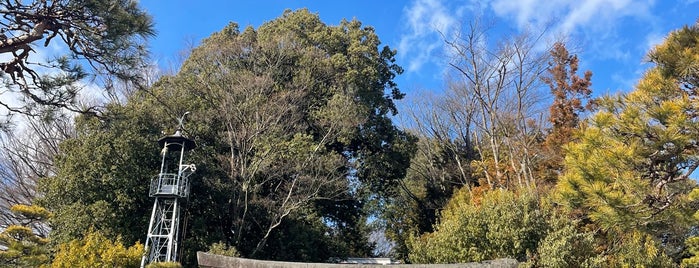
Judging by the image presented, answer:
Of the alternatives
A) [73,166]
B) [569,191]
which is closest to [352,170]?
[73,166]

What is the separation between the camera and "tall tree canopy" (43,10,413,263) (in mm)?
10836

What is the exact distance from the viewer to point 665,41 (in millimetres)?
5973

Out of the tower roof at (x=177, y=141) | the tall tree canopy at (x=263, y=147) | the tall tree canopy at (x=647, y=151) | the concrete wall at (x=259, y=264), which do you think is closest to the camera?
the tall tree canopy at (x=647, y=151)

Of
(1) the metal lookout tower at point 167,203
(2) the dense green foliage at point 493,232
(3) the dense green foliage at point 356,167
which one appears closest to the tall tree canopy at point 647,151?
(3) the dense green foliage at point 356,167

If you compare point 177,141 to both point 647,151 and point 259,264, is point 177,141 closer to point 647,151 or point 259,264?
point 259,264

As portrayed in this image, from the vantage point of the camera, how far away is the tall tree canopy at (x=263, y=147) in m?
10.8

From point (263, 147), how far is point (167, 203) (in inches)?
104

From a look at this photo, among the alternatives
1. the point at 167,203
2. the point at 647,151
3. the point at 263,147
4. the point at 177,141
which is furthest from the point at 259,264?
the point at 263,147

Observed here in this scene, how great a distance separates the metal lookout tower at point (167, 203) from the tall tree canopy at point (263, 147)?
0.94 m

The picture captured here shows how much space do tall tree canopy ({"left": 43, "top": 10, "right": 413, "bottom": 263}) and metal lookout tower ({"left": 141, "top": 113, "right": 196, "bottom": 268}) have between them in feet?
3.09

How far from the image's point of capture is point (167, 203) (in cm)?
1020

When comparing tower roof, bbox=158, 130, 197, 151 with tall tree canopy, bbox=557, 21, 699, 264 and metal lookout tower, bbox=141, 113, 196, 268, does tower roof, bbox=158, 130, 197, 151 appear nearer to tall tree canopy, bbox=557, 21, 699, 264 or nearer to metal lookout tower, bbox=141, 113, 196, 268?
metal lookout tower, bbox=141, 113, 196, 268

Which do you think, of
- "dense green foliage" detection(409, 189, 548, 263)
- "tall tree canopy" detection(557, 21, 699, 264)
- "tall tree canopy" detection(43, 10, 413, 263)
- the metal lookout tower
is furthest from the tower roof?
"tall tree canopy" detection(557, 21, 699, 264)

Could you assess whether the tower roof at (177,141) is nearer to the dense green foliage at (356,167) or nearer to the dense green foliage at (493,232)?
the dense green foliage at (356,167)
